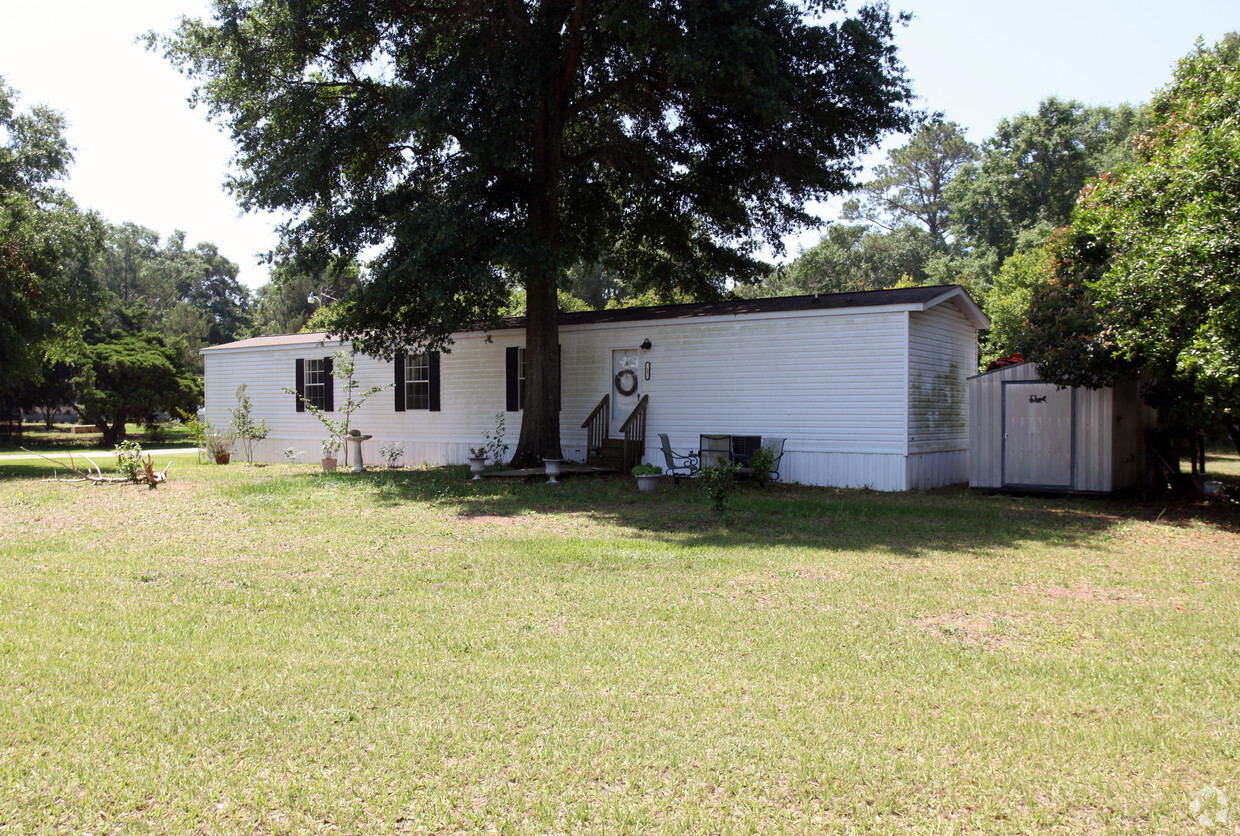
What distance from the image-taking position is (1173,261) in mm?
8961

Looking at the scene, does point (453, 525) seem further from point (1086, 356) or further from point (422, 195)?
point (1086, 356)

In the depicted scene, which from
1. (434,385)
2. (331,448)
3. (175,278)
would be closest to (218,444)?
(331,448)

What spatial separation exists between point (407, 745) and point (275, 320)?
42815 millimetres

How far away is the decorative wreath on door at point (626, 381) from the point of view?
15.3 meters

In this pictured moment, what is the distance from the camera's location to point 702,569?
702cm

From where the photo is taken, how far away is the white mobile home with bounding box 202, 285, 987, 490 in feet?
41.6

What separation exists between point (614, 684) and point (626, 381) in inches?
450

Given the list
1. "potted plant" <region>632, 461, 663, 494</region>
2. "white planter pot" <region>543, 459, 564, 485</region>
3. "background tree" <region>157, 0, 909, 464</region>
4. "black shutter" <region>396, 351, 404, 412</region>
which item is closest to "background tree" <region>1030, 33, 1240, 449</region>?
"background tree" <region>157, 0, 909, 464</region>

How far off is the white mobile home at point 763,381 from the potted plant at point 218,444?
4014 millimetres

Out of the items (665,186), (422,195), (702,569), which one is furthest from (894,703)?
(665,186)

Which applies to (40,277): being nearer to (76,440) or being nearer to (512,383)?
(512,383)

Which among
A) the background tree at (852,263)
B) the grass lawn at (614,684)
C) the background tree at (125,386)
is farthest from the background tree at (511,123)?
the background tree at (852,263)

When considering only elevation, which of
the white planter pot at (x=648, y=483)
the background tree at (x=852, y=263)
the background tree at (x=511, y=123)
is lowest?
the white planter pot at (x=648, y=483)

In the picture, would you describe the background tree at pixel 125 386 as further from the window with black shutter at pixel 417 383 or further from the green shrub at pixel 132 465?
the green shrub at pixel 132 465
